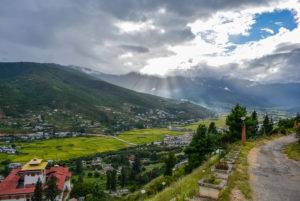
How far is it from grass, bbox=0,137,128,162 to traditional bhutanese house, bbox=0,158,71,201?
54.5m

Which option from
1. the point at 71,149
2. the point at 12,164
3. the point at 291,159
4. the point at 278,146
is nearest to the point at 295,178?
the point at 291,159

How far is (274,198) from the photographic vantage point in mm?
15781

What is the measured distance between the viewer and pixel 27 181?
73375mm

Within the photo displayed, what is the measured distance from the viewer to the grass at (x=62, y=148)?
13812cm

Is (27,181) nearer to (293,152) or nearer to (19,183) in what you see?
(19,183)

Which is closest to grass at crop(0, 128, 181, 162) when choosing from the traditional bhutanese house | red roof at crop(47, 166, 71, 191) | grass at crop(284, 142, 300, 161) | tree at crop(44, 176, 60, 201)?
red roof at crop(47, 166, 71, 191)

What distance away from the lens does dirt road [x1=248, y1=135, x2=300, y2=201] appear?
1638cm

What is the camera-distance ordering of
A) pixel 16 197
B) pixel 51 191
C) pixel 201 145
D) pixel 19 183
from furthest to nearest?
pixel 19 183 → pixel 16 197 → pixel 51 191 → pixel 201 145

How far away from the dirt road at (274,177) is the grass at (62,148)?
117163 mm

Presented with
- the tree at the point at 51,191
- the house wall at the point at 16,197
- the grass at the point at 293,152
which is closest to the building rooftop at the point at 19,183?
the house wall at the point at 16,197

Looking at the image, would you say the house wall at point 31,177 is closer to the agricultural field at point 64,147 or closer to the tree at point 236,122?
the tree at point 236,122

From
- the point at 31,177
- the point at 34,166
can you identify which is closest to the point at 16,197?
the point at 31,177

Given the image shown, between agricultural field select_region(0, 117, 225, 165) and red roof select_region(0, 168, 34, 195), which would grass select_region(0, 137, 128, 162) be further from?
red roof select_region(0, 168, 34, 195)

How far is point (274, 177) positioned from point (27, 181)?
64602 millimetres
